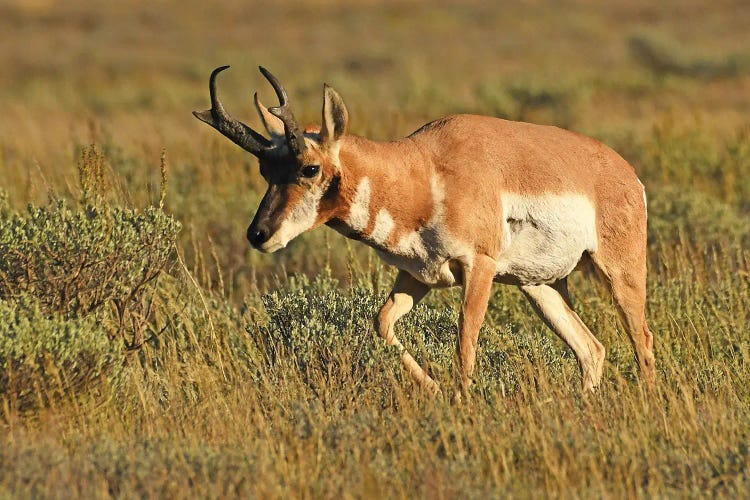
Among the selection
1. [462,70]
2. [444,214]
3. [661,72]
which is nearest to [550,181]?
[444,214]

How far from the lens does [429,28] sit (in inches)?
1743

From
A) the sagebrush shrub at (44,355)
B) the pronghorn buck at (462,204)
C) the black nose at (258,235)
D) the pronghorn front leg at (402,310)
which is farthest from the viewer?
the pronghorn front leg at (402,310)

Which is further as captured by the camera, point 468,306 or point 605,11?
point 605,11

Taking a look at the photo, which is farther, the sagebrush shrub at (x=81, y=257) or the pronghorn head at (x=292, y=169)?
the sagebrush shrub at (x=81, y=257)

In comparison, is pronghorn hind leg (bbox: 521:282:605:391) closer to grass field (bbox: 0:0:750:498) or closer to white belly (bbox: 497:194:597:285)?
grass field (bbox: 0:0:750:498)

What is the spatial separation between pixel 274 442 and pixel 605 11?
44748 mm

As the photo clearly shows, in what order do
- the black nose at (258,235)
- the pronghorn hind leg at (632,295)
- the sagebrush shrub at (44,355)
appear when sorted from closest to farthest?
the sagebrush shrub at (44,355) → the black nose at (258,235) → the pronghorn hind leg at (632,295)

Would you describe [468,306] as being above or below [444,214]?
below

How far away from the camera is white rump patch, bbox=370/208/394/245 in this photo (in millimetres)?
5902

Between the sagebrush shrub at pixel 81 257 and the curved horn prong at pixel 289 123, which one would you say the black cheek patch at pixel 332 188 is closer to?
the curved horn prong at pixel 289 123

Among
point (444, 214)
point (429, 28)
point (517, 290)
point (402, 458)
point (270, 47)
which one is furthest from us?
point (429, 28)

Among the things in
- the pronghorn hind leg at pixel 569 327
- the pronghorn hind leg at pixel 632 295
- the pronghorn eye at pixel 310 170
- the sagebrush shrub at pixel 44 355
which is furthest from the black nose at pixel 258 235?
the pronghorn hind leg at pixel 632 295

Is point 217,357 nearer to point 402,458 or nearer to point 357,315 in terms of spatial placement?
point 357,315

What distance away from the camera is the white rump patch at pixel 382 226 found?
5.90 m
